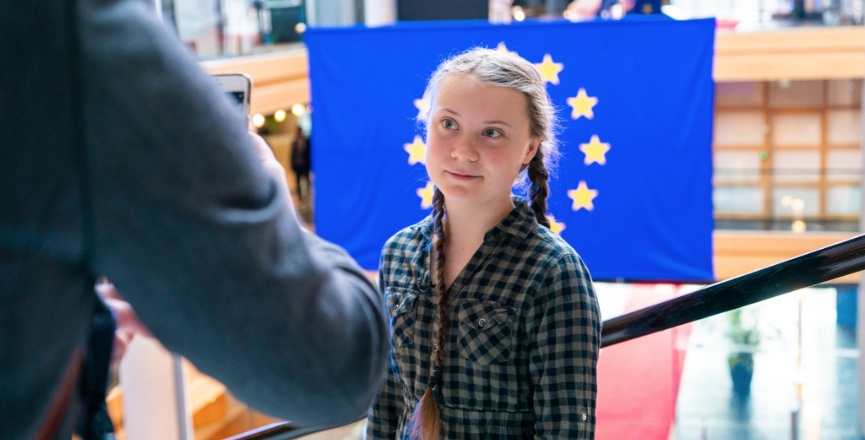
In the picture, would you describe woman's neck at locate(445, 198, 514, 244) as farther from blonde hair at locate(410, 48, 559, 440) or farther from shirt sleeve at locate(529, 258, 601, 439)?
shirt sleeve at locate(529, 258, 601, 439)

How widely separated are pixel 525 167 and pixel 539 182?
47 mm

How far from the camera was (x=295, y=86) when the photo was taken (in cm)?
1098

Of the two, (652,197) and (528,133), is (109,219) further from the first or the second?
(652,197)

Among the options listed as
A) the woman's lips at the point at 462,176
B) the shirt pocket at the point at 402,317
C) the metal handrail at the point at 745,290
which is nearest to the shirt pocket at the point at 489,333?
the shirt pocket at the point at 402,317

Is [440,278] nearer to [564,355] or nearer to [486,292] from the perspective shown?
[486,292]

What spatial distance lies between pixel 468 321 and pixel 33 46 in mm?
1251

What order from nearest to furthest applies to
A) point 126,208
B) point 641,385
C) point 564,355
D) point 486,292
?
point 126,208 < point 564,355 < point 486,292 < point 641,385

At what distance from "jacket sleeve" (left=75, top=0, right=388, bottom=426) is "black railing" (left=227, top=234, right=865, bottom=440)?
1528 millimetres

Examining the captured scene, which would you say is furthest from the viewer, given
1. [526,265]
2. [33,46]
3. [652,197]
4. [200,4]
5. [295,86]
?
[295,86]

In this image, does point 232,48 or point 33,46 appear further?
point 232,48

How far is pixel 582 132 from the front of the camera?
6477 millimetres

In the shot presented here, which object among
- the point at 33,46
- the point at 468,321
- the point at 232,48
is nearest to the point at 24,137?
the point at 33,46

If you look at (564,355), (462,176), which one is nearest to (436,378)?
(564,355)

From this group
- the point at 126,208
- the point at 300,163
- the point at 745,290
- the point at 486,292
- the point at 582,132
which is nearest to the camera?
the point at 126,208
